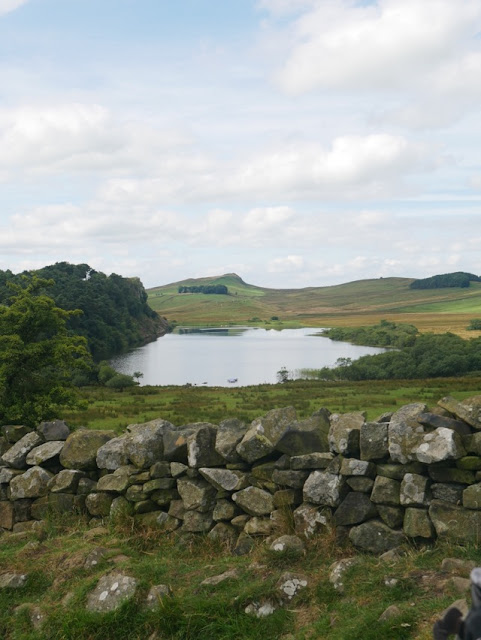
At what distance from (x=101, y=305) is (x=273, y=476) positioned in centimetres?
12371

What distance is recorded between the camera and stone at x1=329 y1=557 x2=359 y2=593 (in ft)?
17.3

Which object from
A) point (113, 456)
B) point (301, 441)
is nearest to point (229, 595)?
point (301, 441)

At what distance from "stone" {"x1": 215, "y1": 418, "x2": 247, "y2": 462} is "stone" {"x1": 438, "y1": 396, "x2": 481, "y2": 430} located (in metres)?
2.64

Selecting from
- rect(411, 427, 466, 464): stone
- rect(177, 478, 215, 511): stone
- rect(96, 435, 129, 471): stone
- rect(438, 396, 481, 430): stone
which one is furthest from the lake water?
rect(411, 427, 466, 464): stone

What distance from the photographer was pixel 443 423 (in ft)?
19.7

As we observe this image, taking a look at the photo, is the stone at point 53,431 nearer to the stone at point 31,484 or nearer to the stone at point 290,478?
the stone at point 31,484

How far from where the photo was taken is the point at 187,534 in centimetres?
699

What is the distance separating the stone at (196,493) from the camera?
703 centimetres

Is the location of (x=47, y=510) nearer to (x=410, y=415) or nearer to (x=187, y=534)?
(x=187, y=534)

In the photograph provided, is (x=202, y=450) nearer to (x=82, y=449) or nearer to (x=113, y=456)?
(x=113, y=456)

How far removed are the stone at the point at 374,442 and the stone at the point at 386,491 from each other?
26 centimetres

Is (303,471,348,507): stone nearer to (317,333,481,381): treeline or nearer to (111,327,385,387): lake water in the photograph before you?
(111,327,385,387): lake water

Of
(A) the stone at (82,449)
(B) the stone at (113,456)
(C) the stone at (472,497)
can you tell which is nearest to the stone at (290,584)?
(C) the stone at (472,497)

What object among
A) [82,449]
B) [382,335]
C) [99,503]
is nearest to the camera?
[99,503]
